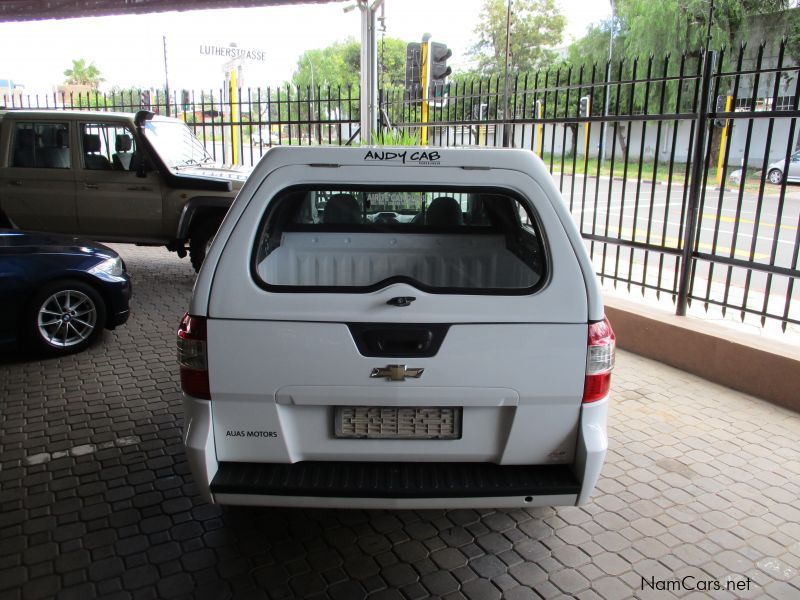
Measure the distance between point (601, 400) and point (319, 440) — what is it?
124 cm

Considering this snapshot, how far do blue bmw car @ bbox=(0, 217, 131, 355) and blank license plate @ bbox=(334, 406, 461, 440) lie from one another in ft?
13.4

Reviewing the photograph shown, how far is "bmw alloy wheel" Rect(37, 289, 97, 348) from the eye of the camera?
18.8 feet

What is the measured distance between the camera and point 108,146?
28.9 feet

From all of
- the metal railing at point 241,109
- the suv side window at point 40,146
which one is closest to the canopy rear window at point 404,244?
the suv side window at point 40,146

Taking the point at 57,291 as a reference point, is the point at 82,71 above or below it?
above

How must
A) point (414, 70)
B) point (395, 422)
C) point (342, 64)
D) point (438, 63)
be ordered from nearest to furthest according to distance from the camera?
point (395, 422), point (438, 63), point (414, 70), point (342, 64)

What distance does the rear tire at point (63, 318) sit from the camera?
222 inches

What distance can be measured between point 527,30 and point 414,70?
1691 inches

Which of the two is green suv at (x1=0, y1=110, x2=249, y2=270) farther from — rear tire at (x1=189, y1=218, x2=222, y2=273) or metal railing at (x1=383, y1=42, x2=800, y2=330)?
metal railing at (x1=383, y1=42, x2=800, y2=330)

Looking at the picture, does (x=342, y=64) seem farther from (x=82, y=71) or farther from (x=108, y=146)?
(x=108, y=146)

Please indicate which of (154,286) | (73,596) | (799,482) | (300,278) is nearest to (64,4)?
(154,286)

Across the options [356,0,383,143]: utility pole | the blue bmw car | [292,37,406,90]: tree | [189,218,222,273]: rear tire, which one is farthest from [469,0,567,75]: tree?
the blue bmw car

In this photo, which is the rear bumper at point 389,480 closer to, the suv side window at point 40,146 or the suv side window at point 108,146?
the suv side window at point 108,146

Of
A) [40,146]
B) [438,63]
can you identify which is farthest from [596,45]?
[40,146]
